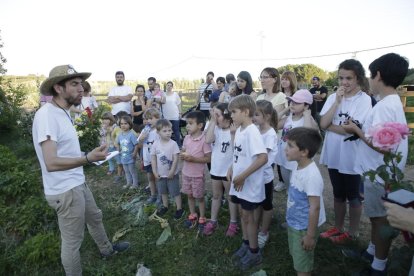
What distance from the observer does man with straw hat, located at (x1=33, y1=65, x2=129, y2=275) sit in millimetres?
2480

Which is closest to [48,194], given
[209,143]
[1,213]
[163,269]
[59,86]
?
[59,86]

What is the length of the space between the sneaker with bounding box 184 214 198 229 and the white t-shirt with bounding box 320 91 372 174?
196 centimetres

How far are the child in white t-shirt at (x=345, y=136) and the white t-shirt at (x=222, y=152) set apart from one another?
1119mm

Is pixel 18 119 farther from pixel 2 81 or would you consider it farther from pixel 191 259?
pixel 191 259

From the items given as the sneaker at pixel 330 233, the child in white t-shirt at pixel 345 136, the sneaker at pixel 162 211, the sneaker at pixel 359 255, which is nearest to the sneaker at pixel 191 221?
the sneaker at pixel 162 211

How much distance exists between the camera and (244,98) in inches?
118

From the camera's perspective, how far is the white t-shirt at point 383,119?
2.36 meters

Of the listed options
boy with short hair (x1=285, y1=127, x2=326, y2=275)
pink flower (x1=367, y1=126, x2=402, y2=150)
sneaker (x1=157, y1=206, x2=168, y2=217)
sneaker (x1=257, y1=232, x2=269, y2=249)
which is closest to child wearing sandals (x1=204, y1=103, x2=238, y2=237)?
sneaker (x1=257, y1=232, x2=269, y2=249)

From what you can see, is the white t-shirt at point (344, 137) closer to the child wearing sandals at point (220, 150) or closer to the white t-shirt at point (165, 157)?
the child wearing sandals at point (220, 150)

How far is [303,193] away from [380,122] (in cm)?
83

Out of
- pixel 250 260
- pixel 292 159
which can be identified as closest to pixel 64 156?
pixel 292 159

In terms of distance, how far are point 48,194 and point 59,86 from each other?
102 cm

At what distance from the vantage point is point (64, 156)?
267cm

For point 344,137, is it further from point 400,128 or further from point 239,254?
point 239,254
